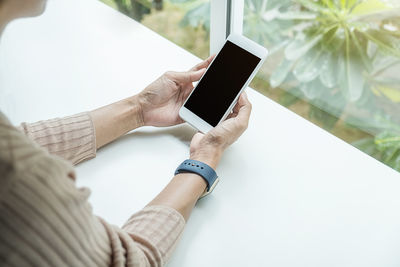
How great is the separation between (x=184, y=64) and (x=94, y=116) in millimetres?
334

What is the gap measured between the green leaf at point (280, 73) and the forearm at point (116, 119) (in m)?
0.51

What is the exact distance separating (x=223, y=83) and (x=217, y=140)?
135 mm

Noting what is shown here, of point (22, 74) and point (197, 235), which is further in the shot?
point (22, 74)

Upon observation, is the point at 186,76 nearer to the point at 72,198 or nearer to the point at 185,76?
the point at 185,76

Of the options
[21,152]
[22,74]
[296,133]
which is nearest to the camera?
[21,152]

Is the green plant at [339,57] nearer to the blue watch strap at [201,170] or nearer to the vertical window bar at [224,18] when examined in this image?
the vertical window bar at [224,18]

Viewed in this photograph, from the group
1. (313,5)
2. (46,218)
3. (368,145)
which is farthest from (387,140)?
(46,218)

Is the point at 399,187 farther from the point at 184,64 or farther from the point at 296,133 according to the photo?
the point at 184,64

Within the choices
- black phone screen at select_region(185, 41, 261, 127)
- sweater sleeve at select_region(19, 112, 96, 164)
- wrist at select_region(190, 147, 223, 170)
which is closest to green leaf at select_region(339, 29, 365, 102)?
black phone screen at select_region(185, 41, 261, 127)

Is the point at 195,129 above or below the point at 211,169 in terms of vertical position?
above

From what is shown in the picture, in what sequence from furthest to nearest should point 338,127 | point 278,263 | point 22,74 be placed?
point 338,127
point 22,74
point 278,263

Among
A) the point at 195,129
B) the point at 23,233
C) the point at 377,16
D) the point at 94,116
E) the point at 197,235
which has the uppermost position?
the point at 377,16

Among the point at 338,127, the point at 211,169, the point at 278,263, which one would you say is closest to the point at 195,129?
the point at 211,169

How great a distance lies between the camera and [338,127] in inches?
43.7
